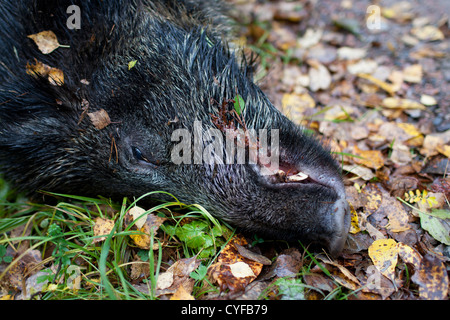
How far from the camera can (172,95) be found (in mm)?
2947

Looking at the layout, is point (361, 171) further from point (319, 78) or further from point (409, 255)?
point (319, 78)

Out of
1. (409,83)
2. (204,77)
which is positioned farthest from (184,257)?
(409,83)

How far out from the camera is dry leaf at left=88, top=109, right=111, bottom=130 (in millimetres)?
2975

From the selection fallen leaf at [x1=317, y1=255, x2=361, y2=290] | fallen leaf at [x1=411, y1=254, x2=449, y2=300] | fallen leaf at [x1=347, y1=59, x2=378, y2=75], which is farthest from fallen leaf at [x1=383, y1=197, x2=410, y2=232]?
fallen leaf at [x1=347, y1=59, x2=378, y2=75]

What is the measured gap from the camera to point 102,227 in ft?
10.1

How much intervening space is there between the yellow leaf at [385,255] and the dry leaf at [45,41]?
2.76 m

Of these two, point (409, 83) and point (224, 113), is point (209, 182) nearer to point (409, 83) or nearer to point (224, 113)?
point (224, 113)

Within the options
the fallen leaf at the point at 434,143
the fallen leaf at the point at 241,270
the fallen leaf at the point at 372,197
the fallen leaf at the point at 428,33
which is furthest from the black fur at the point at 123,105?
the fallen leaf at the point at 428,33

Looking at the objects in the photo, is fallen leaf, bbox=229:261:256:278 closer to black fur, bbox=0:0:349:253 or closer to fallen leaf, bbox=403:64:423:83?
black fur, bbox=0:0:349:253

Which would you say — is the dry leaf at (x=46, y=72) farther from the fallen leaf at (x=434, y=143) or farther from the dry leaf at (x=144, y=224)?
the fallen leaf at (x=434, y=143)

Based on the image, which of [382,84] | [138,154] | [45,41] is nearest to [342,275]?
[138,154]

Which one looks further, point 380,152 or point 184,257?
point 380,152

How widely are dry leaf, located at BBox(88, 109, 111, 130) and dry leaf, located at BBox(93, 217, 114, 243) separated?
757mm

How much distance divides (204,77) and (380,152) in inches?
73.9
